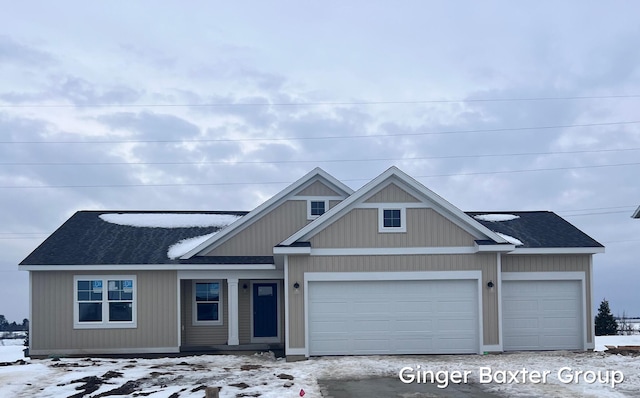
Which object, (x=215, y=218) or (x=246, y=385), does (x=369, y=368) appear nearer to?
(x=246, y=385)

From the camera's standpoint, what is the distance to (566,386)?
14.2m

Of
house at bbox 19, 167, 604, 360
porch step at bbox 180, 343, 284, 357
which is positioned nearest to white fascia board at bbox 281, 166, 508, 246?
house at bbox 19, 167, 604, 360

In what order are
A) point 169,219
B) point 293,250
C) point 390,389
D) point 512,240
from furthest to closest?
point 169,219
point 512,240
point 293,250
point 390,389

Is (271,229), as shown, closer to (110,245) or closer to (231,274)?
(231,274)

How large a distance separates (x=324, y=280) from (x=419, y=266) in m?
2.59

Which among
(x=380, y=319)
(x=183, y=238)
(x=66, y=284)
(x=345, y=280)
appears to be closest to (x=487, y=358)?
(x=380, y=319)

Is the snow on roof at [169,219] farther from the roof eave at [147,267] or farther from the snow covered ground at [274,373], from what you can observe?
the snow covered ground at [274,373]

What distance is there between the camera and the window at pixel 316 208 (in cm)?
2264

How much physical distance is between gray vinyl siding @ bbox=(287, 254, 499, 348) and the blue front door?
385 cm

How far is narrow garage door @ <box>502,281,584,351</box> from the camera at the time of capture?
20.2 meters

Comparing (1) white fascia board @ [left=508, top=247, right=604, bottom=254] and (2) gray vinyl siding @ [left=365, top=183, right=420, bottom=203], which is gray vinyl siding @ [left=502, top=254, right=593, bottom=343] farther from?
(2) gray vinyl siding @ [left=365, top=183, right=420, bottom=203]

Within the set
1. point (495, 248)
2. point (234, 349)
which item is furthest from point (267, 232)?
point (495, 248)

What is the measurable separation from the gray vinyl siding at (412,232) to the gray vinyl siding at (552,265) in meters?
2.10

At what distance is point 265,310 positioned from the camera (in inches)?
880
